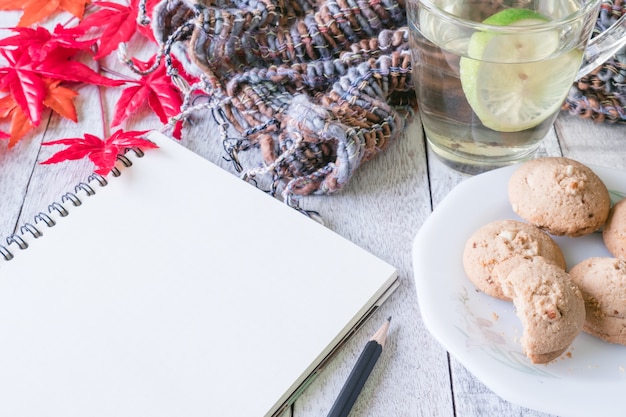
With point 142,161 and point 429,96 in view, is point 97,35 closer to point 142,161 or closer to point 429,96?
point 142,161

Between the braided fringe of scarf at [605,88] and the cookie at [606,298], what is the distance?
26 cm

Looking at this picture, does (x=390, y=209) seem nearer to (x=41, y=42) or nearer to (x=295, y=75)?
(x=295, y=75)

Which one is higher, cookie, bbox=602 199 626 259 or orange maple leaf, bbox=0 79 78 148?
orange maple leaf, bbox=0 79 78 148

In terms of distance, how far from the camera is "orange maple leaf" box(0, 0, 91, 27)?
37.3 inches

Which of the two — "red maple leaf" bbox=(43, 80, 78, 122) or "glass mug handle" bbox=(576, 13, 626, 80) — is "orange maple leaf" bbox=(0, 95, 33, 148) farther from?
"glass mug handle" bbox=(576, 13, 626, 80)

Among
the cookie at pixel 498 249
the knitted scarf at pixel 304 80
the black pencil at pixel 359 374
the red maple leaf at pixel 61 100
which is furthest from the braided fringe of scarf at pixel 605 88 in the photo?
the red maple leaf at pixel 61 100

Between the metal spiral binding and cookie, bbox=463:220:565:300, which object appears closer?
cookie, bbox=463:220:565:300

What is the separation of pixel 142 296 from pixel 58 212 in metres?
0.16

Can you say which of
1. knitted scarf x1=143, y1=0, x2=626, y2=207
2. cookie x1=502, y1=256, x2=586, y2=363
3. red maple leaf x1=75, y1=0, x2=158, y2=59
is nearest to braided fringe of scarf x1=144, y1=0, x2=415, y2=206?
knitted scarf x1=143, y1=0, x2=626, y2=207

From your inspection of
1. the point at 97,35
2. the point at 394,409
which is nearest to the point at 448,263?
the point at 394,409

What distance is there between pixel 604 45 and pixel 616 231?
20 centimetres

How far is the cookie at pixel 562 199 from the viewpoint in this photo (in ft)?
1.99

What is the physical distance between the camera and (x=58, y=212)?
2.33ft

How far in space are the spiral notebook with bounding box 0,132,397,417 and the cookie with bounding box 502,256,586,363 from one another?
14 cm
